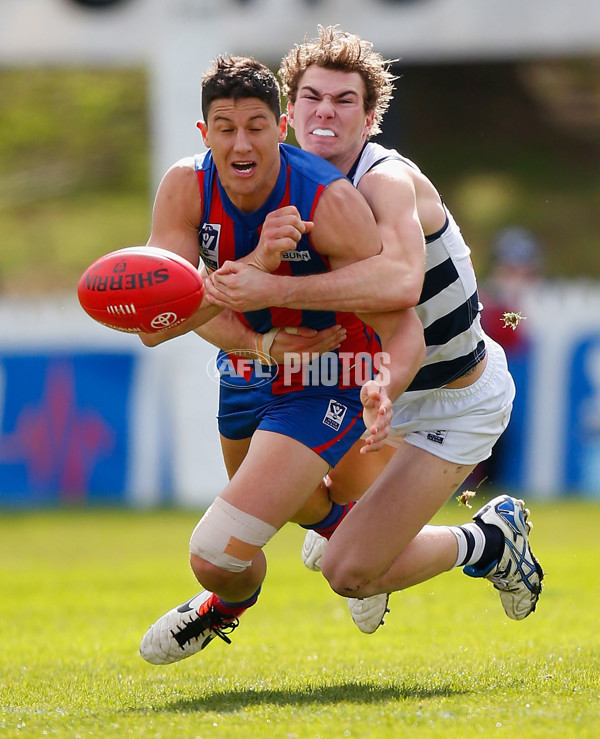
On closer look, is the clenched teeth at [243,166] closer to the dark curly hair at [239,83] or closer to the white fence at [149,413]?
the dark curly hair at [239,83]

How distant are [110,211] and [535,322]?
14.0 meters

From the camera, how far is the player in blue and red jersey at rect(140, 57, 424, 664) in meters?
4.55

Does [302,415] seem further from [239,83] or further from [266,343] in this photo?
[239,83]

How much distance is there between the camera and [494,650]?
552 cm

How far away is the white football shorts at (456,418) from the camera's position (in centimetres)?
520

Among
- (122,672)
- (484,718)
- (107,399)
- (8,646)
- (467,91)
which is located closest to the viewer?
(484,718)

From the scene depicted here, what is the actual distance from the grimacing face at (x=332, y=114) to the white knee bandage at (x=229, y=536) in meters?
1.42

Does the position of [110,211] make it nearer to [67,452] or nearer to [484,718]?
A: [67,452]

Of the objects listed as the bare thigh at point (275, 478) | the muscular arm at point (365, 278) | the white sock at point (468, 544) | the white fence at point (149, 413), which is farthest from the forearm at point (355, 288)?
the white fence at point (149, 413)

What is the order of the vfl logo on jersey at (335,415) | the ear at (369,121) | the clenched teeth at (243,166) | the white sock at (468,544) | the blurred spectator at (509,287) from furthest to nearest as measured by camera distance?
the blurred spectator at (509,287) < the white sock at (468,544) < the ear at (369,121) < the vfl logo on jersey at (335,415) < the clenched teeth at (243,166)

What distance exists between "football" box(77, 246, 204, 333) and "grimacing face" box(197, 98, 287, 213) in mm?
365

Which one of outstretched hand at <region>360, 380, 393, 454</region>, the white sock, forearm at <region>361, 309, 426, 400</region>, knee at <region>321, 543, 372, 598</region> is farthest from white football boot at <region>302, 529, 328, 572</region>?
outstretched hand at <region>360, 380, 393, 454</region>

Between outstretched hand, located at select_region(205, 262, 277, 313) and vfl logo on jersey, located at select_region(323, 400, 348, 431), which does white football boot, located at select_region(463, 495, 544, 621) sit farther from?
outstretched hand, located at select_region(205, 262, 277, 313)

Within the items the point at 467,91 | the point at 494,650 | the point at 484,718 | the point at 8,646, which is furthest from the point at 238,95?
the point at 467,91
